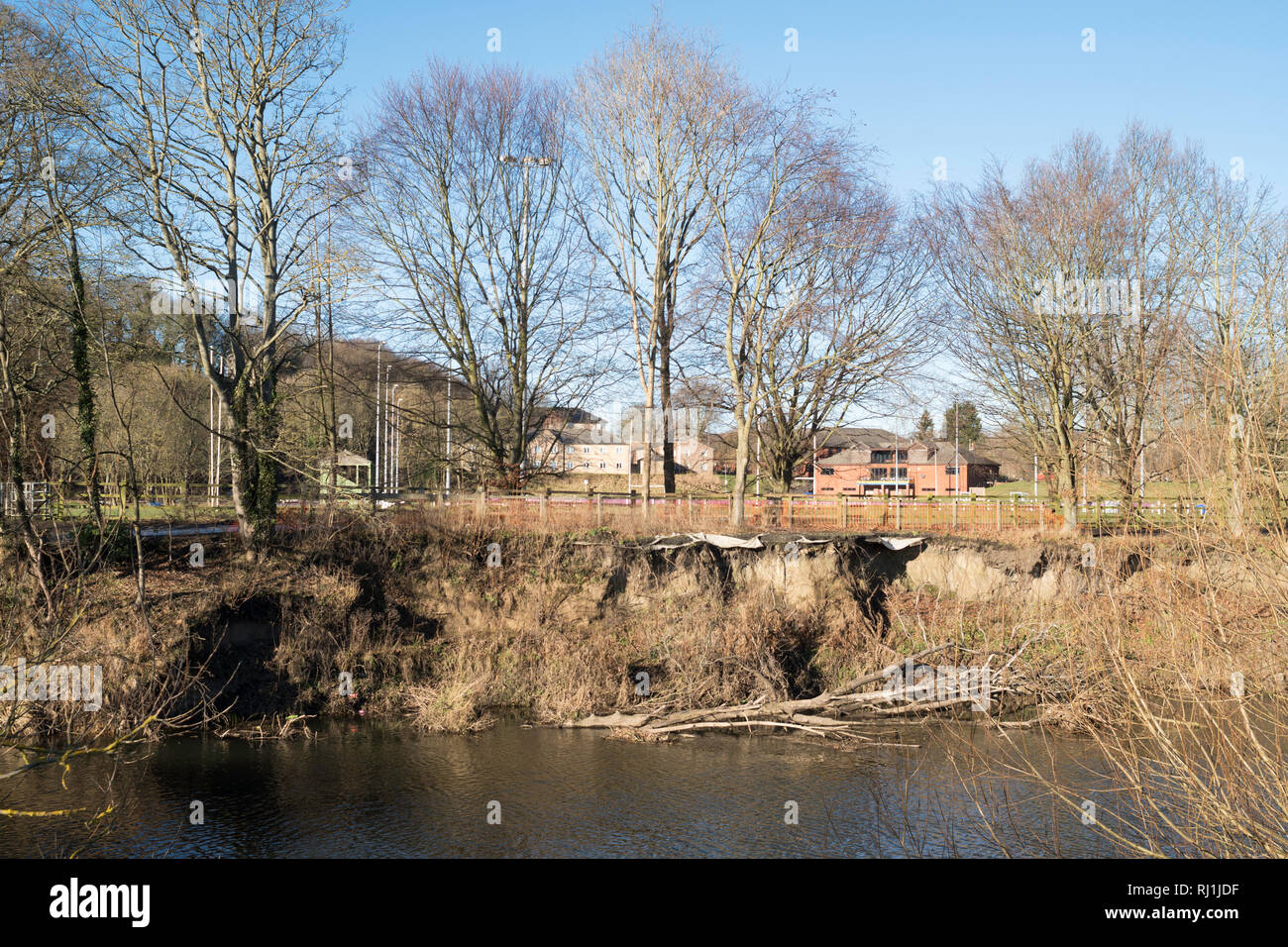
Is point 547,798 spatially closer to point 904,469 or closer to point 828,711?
point 828,711

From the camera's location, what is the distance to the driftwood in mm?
16609

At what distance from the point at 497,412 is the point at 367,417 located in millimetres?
23771

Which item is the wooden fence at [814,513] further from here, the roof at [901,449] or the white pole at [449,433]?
the roof at [901,449]

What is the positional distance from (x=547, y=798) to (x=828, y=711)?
6.94 metres

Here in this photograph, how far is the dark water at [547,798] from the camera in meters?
11.1

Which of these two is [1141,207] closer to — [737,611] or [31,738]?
[737,611]

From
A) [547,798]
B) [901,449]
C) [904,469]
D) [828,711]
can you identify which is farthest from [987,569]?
[904,469]

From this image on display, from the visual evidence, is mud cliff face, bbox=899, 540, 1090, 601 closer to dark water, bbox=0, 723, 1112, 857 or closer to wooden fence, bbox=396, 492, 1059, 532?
wooden fence, bbox=396, 492, 1059, 532

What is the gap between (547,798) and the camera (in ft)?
42.7

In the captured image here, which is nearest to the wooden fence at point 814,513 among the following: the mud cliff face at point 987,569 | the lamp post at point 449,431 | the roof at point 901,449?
the mud cliff face at point 987,569

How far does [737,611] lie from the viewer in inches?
787

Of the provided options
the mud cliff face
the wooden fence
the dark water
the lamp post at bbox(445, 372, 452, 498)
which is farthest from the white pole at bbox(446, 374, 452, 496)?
the mud cliff face

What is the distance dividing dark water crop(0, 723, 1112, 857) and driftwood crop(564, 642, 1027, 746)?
600 mm
